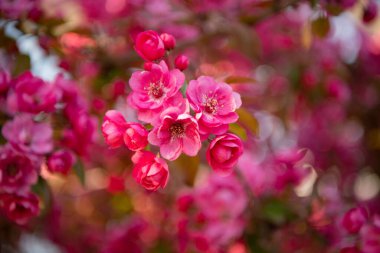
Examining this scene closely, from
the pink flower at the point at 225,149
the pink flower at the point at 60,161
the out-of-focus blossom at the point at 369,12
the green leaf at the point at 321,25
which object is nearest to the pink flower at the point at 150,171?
the pink flower at the point at 225,149

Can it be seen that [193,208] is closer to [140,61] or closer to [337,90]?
[140,61]

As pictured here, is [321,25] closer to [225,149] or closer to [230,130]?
[230,130]

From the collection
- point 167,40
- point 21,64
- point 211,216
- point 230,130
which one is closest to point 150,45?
point 167,40

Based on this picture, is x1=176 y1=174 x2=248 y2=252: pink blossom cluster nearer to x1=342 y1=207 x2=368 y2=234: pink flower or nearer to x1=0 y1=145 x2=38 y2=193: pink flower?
x1=342 y1=207 x2=368 y2=234: pink flower

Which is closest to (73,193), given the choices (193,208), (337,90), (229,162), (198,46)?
(193,208)

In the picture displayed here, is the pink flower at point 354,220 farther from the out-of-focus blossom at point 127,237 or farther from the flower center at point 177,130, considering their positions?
the out-of-focus blossom at point 127,237
